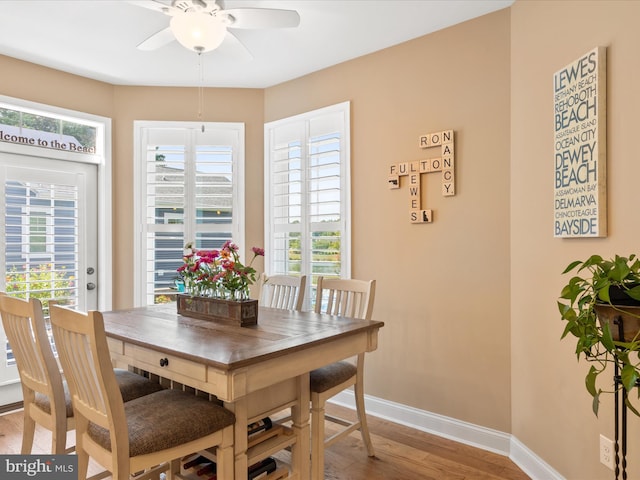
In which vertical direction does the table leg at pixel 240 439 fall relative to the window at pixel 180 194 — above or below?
below

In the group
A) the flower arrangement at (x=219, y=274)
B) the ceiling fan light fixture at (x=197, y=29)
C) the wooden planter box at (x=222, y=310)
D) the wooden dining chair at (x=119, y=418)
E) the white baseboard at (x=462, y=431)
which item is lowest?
the white baseboard at (x=462, y=431)

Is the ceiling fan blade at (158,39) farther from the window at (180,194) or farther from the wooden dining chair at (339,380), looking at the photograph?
the wooden dining chair at (339,380)

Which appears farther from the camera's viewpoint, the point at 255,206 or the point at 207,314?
the point at 255,206

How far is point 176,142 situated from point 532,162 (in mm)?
3061

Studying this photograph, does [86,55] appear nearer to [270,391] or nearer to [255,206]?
[255,206]

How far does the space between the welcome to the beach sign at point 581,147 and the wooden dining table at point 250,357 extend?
43.0 inches

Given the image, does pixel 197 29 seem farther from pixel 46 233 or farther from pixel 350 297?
pixel 46 233

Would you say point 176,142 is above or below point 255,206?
above

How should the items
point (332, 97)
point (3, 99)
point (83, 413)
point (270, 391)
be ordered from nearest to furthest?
1. point (83, 413)
2. point (270, 391)
3. point (3, 99)
4. point (332, 97)

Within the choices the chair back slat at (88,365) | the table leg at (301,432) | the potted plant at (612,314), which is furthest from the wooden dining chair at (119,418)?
the potted plant at (612,314)

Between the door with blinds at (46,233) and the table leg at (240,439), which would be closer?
the table leg at (240,439)

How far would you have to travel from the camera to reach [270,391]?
1.89 metres

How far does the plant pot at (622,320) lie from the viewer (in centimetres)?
123

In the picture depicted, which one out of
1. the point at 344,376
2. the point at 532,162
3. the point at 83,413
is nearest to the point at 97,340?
the point at 83,413
